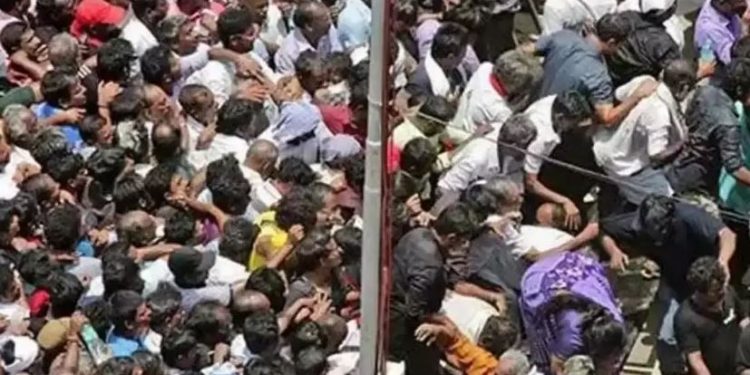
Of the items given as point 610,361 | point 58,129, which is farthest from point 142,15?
point 610,361

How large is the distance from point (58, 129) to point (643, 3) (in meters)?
2.83

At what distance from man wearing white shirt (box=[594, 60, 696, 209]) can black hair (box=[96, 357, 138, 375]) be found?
8.10 ft

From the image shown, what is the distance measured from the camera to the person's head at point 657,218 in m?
8.76

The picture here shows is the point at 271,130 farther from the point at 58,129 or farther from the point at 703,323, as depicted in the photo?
the point at 703,323

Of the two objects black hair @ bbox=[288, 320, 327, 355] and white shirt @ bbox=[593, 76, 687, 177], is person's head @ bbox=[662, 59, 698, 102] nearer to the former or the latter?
white shirt @ bbox=[593, 76, 687, 177]

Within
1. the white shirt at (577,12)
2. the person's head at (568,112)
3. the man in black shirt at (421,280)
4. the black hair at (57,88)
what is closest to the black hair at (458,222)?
the man in black shirt at (421,280)

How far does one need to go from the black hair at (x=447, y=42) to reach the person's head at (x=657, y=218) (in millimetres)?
1456

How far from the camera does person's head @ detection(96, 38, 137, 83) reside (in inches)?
390

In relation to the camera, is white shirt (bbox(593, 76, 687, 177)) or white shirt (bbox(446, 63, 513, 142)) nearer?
white shirt (bbox(593, 76, 687, 177))

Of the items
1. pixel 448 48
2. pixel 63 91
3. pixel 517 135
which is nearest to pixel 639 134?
pixel 517 135

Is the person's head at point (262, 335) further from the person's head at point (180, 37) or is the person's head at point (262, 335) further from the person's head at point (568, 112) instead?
the person's head at point (180, 37)

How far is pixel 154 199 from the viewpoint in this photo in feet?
30.1

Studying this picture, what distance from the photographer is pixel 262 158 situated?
922 centimetres

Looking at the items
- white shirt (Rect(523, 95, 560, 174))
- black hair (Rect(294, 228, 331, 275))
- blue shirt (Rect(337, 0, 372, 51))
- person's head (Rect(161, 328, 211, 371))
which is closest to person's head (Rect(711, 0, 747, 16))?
white shirt (Rect(523, 95, 560, 174))
